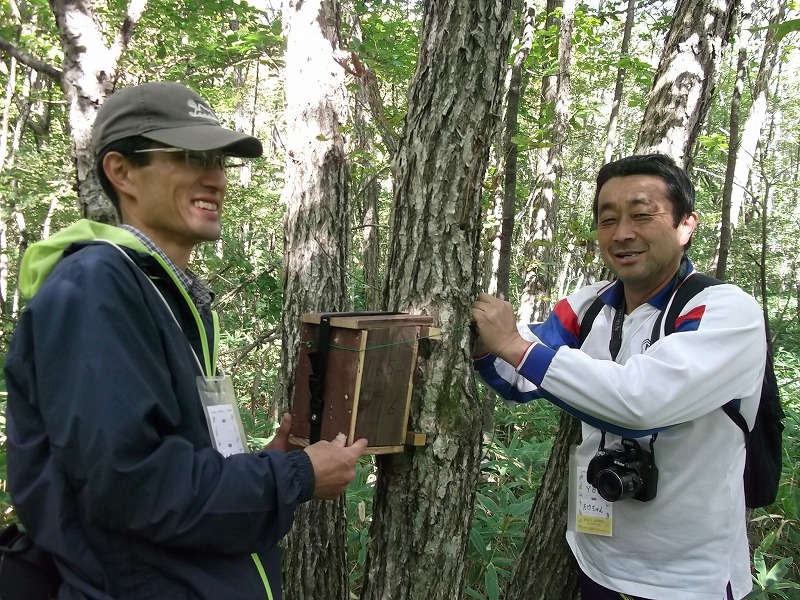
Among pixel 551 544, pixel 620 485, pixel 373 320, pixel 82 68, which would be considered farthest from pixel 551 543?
pixel 82 68

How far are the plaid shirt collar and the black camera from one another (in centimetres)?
148

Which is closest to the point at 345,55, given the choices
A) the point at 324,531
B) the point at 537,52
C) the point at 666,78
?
the point at 666,78

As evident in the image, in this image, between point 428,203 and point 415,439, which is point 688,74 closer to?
point 428,203

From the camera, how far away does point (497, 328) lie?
2166mm

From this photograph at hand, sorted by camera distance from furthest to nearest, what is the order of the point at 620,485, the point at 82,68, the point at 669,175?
the point at 82,68 < the point at 669,175 < the point at 620,485

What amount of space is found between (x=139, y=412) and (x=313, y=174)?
2840 millimetres

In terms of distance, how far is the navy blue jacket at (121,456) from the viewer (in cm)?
114

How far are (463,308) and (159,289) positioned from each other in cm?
110

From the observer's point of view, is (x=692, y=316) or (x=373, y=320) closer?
(x=373, y=320)

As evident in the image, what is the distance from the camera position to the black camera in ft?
6.68

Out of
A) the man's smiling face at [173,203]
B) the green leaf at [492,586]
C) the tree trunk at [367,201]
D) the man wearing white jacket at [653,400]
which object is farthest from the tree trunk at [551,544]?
the man's smiling face at [173,203]

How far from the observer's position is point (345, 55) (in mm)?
3936

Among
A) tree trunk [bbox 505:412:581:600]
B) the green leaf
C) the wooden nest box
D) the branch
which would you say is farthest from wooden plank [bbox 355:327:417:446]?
the branch

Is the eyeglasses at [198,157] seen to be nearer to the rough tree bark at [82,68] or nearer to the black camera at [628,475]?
the black camera at [628,475]
